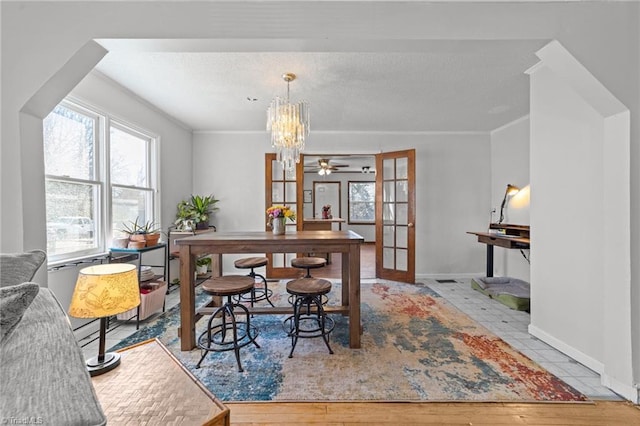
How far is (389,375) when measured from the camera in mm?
1899

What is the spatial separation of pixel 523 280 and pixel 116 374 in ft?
15.4

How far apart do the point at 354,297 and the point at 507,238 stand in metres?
2.29

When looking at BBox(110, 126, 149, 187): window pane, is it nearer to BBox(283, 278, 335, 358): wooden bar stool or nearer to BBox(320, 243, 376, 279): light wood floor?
BBox(283, 278, 335, 358): wooden bar stool

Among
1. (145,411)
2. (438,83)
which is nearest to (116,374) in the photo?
(145,411)

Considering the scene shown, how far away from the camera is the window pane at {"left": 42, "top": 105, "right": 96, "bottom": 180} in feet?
7.56

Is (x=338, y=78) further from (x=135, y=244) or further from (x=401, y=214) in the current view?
(x=135, y=244)

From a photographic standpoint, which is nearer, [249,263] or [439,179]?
[249,263]

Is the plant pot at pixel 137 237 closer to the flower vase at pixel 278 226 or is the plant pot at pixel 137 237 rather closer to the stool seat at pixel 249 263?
the stool seat at pixel 249 263

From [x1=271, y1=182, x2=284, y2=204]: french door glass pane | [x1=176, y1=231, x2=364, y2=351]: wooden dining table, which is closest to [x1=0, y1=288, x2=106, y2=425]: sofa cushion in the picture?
[x1=176, y1=231, x2=364, y2=351]: wooden dining table

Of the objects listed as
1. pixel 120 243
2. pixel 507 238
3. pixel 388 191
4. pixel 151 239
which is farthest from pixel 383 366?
pixel 388 191

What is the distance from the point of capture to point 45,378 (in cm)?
60

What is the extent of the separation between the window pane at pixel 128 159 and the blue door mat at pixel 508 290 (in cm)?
482

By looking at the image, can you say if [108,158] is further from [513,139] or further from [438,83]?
[513,139]

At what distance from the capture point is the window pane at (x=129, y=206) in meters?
3.07
